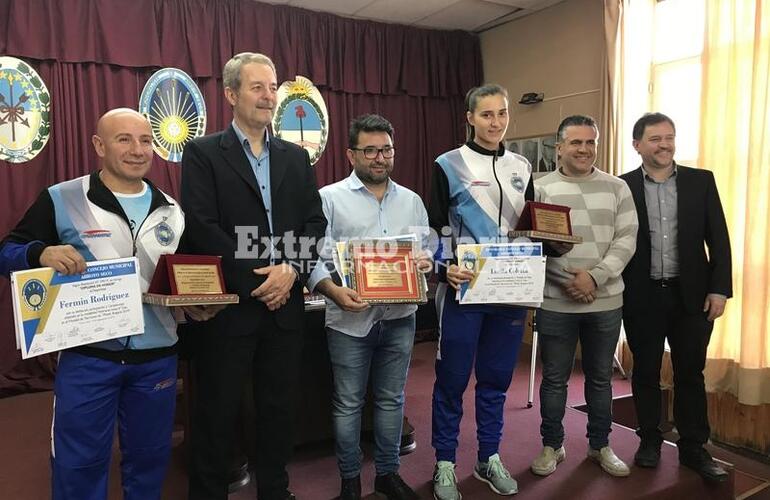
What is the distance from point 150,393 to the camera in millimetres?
1661

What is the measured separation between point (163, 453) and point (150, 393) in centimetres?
22

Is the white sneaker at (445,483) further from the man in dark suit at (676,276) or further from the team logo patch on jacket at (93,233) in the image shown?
the team logo patch on jacket at (93,233)

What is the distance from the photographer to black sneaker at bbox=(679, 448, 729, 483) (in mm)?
2320

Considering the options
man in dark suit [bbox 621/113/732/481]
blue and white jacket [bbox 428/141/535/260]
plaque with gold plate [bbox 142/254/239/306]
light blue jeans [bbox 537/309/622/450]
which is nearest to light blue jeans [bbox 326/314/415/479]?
blue and white jacket [bbox 428/141/535/260]

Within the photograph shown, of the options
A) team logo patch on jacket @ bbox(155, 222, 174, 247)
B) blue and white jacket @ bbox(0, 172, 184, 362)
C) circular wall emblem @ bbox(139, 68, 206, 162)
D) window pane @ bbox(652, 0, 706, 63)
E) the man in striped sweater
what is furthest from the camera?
circular wall emblem @ bbox(139, 68, 206, 162)

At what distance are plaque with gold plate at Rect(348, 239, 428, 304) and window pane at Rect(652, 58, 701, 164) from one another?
7.90 feet

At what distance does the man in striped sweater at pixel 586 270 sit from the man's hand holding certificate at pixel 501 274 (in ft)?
0.65

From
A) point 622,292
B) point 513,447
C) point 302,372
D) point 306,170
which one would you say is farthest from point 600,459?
point 306,170

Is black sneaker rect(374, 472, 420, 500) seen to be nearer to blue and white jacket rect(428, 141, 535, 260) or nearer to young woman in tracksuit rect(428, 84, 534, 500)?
young woman in tracksuit rect(428, 84, 534, 500)

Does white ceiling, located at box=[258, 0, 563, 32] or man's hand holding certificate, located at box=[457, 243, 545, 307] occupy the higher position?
white ceiling, located at box=[258, 0, 563, 32]

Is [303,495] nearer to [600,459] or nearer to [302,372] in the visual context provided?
[302,372]

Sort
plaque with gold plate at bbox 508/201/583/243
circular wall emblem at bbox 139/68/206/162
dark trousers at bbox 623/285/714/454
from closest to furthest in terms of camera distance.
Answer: plaque with gold plate at bbox 508/201/583/243 → dark trousers at bbox 623/285/714/454 → circular wall emblem at bbox 139/68/206/162

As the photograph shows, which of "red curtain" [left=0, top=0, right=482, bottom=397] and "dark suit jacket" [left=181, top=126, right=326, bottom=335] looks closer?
"dark suit jacket" [left=181, top=126, right=326, bottom=335]

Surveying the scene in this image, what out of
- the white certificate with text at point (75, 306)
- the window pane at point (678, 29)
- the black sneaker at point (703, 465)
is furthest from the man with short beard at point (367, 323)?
the window pane at point (678, 29)
